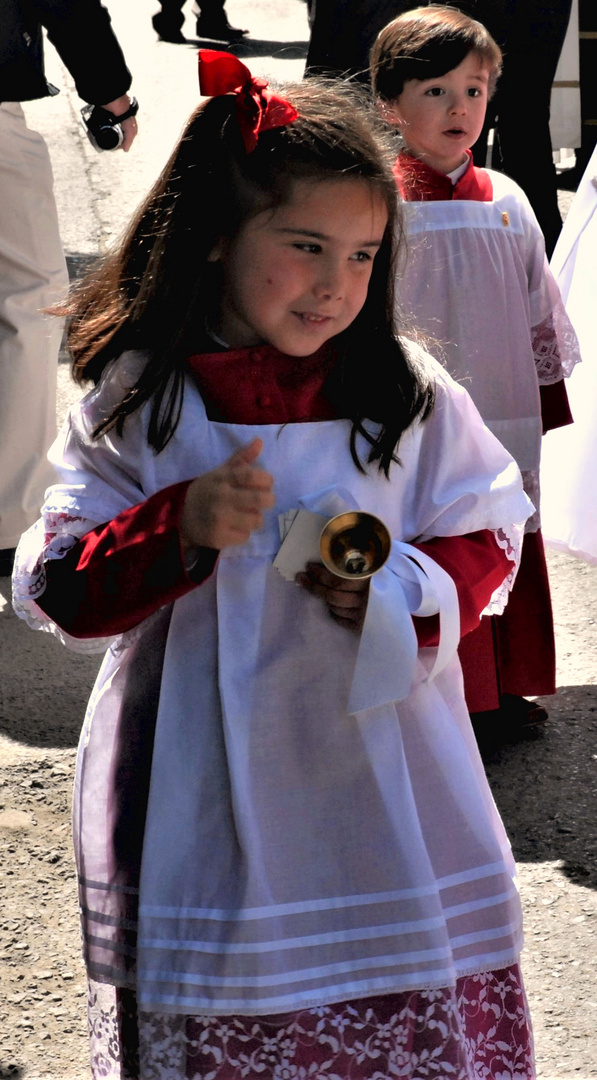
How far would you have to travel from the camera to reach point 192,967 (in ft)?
5.93

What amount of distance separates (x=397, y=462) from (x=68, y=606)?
47 centimetres

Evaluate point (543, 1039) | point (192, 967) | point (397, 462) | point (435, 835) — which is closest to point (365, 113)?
point (397, 462)

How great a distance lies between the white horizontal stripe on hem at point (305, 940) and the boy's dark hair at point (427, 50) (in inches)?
78.9

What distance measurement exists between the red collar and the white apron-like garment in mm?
25

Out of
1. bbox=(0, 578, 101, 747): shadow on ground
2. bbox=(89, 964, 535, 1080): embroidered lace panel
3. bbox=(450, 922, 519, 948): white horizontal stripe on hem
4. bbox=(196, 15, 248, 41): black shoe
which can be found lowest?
bbox=(196, 15, 248, 41): black shoe

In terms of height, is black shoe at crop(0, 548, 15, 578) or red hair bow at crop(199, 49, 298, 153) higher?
red hair bow at crop(199, 49, 298, 153)

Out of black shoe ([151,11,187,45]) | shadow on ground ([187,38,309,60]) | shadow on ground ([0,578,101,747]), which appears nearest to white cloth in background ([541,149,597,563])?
shadow on ground ([0,578,101,747])

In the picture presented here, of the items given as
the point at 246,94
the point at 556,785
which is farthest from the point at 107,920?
the point at 556,785

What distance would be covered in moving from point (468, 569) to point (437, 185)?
1547 millimetres

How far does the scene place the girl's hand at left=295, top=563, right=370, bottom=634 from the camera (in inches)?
71.6

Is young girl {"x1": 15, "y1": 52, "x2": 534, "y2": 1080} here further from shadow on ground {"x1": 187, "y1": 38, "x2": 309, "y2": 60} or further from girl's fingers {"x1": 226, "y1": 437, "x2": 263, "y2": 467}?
shadow on ground {"x1": 187, "y1": 38, "x2": 309, "y2": 60}

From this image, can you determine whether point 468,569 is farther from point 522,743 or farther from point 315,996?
point 522,743

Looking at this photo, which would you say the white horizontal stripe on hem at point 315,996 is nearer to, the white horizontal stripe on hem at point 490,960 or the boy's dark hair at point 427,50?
the white horizontal stripe on hem at point 490,960

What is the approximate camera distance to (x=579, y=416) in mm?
4062
